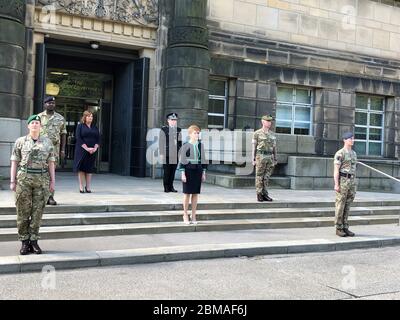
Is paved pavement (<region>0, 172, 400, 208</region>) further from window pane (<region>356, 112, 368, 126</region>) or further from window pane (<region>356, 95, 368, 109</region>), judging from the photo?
window pane (<region>356, 95, 368, 109</region>)

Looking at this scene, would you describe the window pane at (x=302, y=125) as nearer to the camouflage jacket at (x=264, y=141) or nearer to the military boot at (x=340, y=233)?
the camouflage jacket at (x=264, y=141)

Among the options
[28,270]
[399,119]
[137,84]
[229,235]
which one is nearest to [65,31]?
[137,84]

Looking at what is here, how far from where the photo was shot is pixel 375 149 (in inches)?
831

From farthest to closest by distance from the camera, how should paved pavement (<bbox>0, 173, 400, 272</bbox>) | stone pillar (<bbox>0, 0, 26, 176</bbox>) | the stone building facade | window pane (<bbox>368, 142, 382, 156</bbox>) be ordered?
window pane (<bbox>368, 142, 382, 156</bbox>) < the stone building facade < stone pillar (<bbox>0, 0, 26, 176</bbox>) < paved pavement (<bbox>0, 173, 400, 272</bbox>)

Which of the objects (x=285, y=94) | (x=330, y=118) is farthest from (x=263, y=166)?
(x=330, y=118)

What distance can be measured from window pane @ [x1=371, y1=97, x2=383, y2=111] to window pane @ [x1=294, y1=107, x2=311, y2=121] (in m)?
3.37

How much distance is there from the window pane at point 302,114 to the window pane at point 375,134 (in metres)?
3.33

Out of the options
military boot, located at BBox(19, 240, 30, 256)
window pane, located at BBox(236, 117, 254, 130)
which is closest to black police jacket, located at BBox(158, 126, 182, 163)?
military boot, located at BBox(19, 240, 30, 256)

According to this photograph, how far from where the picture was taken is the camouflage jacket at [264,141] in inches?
424

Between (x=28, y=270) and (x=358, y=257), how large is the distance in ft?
16.7

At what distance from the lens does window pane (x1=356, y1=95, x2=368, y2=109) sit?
Answer: 20531 mm

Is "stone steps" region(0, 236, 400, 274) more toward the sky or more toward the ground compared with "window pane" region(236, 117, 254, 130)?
more toward the ground

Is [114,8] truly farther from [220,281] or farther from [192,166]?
[220,281]

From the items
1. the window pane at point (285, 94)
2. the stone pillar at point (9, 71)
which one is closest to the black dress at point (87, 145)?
the stone pillar at point (9, 71)
